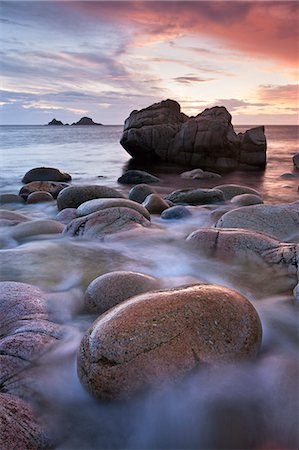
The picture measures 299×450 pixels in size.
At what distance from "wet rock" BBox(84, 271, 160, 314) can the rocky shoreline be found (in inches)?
0.4

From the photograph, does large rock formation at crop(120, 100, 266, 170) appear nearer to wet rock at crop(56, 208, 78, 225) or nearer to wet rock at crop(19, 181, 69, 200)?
wet rock at crop(19, 181, 69, 200)

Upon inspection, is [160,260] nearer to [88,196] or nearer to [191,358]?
[191,358]

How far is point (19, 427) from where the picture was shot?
2119mm

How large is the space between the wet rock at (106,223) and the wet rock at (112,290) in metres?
2.26

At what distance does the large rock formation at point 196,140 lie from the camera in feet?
62.5

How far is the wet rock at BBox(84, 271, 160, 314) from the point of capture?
3568 millimetres

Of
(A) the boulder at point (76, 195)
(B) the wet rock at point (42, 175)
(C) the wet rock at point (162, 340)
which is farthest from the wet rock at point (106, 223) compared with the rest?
(B) the wet rock at point (42, 175)

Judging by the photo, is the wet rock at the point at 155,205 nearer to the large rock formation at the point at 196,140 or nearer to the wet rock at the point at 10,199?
the wet rock at the point at 10,199

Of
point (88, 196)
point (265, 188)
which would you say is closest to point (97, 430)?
point (88, 196)

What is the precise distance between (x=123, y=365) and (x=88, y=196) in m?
6.82

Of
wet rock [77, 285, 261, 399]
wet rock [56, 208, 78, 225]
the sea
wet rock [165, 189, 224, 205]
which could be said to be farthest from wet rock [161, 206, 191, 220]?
wet rock [77, 285, 261, 399]

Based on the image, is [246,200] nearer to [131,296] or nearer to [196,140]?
[131,296]

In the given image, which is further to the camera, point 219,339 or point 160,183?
point 160,183

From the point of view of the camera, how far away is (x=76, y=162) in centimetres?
2078
